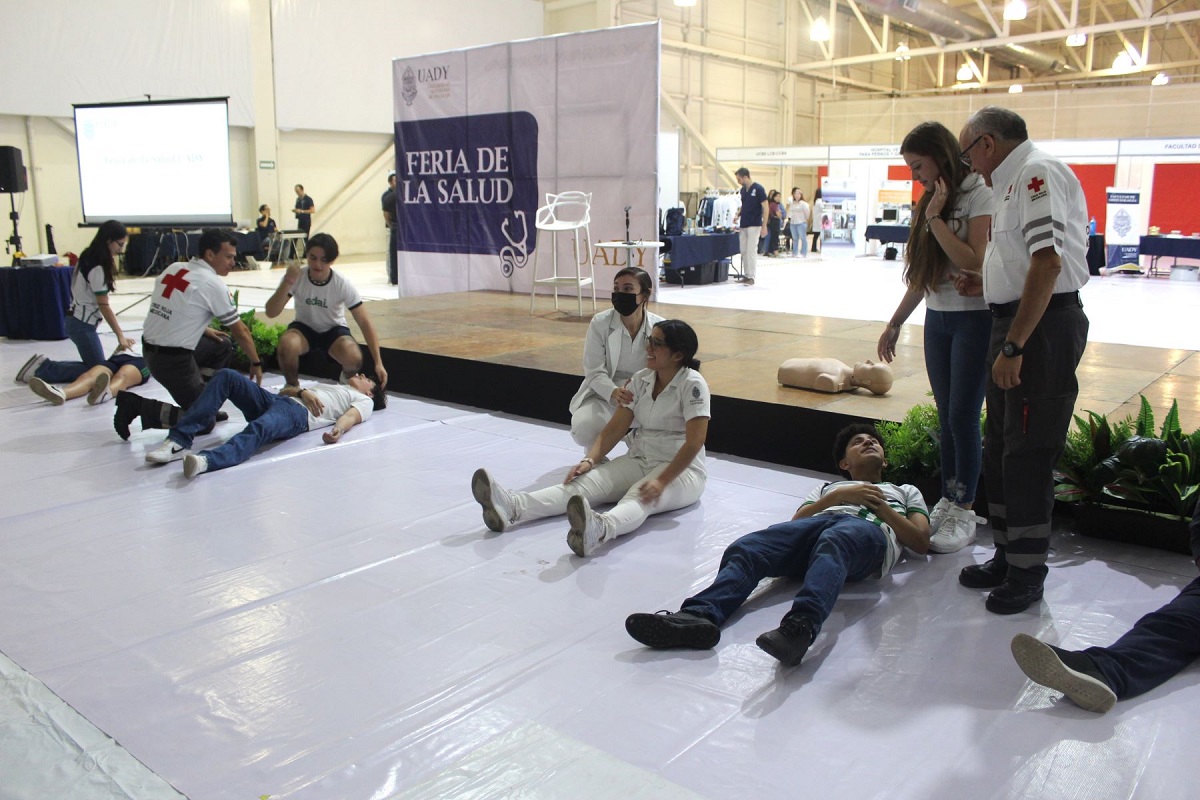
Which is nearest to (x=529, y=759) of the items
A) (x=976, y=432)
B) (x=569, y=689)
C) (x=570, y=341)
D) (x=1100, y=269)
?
(x=569, y=689)

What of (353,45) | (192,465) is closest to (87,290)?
(192,465)

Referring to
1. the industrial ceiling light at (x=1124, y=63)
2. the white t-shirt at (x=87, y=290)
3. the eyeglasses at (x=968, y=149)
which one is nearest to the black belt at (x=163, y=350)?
the white t-shirt at (x=87, y=290)

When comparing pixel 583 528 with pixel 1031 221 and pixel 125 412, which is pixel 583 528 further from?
pixel 125 412

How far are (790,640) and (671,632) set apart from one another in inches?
12.4

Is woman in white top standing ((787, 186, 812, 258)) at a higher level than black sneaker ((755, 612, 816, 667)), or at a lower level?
higher

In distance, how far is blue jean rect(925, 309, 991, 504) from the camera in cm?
301

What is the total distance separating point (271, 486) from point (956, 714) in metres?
2.92

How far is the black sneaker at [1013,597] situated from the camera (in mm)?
2697

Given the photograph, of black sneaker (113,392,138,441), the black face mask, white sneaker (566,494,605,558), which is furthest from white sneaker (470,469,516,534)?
black sneaker (113,392,138,441)

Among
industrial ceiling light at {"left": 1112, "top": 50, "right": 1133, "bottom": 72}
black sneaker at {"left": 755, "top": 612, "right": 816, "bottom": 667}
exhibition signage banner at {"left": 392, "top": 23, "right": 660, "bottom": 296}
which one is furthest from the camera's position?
industrial ceiling light at {"left": 1112, "top": 50, "right": 1133, "bottom": 72}

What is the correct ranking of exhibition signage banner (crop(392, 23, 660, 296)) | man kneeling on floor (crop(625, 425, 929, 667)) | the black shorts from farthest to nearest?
1. exhibition signage banner (crop(392, 23, 660, 296))
2. the black shorts
3. man kneeling on floor (crop(625, 425, 929, 667))

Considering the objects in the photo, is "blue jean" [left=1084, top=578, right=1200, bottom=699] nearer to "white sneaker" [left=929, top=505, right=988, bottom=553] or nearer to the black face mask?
"white sneaker" [left=929, top=505, right=988, bottom=553]

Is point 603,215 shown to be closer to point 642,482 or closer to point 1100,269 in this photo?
point 642,482

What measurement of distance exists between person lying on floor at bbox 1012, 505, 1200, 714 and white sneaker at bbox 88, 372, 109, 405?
509 centimetres
